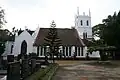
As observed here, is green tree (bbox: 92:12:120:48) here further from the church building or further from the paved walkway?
the paved walkway

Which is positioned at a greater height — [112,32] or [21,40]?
[112,32]

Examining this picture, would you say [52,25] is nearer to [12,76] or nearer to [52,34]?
[52,34]

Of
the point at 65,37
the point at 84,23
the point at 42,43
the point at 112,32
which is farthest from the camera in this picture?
the point at 84,23

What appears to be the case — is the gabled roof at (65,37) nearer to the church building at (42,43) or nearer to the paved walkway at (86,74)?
the church building at (42,43)

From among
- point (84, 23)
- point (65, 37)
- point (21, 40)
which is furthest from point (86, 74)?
point (84, 23)

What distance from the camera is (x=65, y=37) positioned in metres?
57.4

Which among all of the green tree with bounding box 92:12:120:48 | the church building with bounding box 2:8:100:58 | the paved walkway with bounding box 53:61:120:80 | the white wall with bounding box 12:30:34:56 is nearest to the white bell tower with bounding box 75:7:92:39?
the church building with bounding box 2:8:100:58

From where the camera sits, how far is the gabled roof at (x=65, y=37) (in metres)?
55.2

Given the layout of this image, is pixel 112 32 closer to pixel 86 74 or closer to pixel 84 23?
pixel 84 23

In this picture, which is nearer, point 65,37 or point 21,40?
point 65,37

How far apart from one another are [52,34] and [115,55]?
21147 mm

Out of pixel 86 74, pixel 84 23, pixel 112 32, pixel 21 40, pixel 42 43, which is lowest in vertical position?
pixel 86 74

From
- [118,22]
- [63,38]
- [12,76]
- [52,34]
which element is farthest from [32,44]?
[12,76]

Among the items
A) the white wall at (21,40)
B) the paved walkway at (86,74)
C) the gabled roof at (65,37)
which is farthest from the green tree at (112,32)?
the paved walkway at (86,74)
